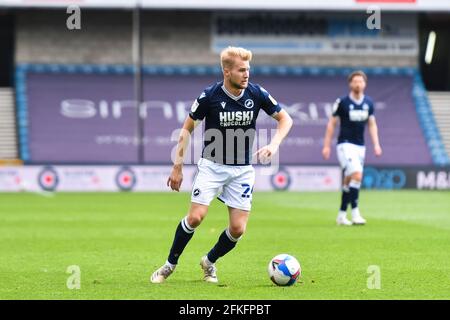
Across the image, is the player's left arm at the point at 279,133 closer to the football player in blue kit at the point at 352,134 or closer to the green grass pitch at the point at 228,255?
the green grass pitch at the point at 228,255

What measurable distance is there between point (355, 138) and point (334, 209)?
4.99 m

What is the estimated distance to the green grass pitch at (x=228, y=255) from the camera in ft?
28.9

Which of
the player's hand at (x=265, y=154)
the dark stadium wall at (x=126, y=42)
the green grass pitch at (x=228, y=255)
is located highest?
the dark stadium wall at (x=126, y=42)

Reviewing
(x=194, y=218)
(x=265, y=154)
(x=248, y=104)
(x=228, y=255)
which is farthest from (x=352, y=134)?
(x=265, y=154)

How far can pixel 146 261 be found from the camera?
11469 millimetres

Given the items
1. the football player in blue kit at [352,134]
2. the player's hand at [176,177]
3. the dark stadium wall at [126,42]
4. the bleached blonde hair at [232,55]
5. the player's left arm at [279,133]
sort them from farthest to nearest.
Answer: the dark stadium wall at [126,42] < the football player in blue kit at [352,134] < the player's hand at [176,177] < the bleached blonde hair at [232,55] < the player's left arm at [279,133]

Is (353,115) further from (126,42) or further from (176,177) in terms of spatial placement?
(126,42)

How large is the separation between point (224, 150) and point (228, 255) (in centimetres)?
313

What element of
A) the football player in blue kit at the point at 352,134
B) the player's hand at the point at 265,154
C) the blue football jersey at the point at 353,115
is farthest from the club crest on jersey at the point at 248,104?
the blue football jersey at the point at 353,115

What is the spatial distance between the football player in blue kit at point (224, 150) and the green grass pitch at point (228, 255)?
2.00 feet

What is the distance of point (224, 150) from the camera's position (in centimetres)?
923

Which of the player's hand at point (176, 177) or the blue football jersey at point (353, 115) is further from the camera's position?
the blue football jersey at point (353, 115)
